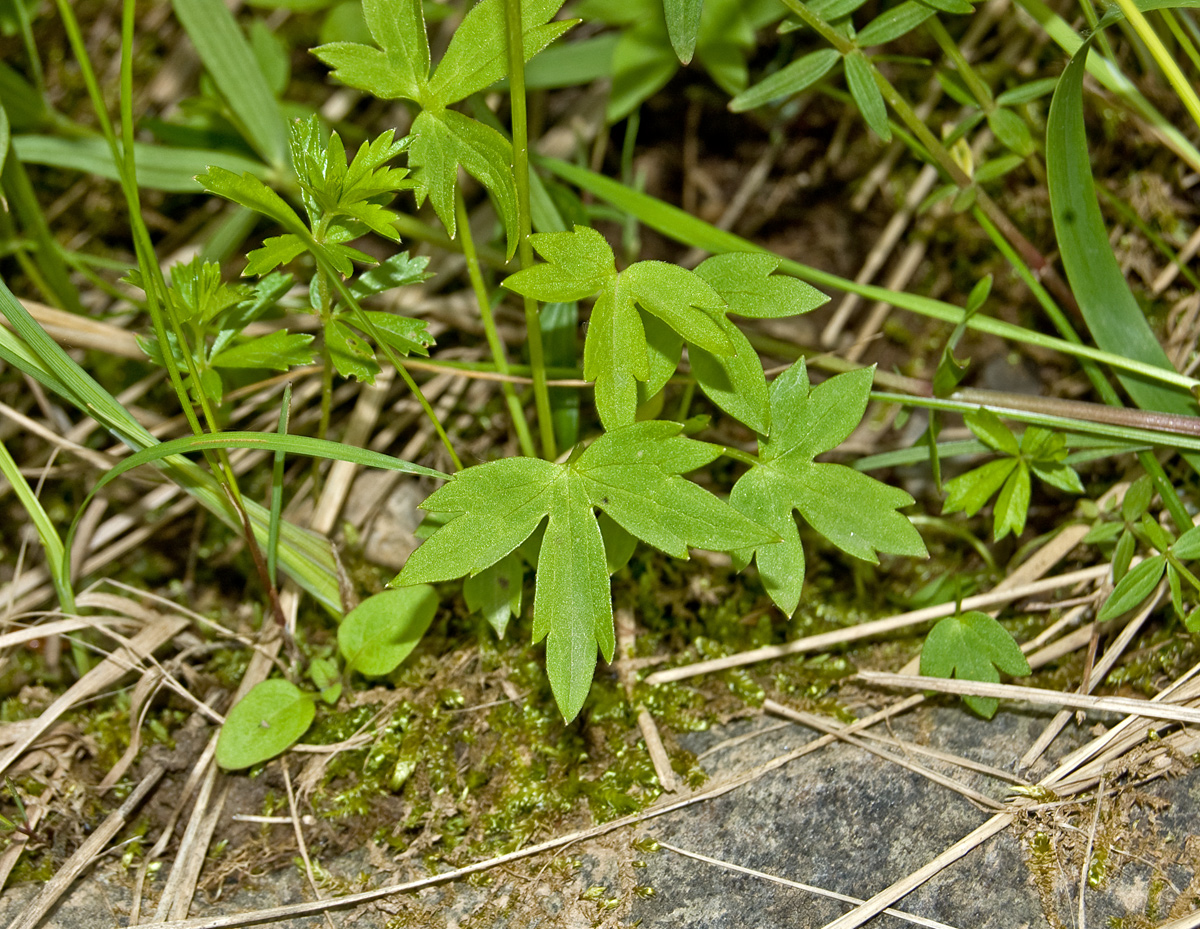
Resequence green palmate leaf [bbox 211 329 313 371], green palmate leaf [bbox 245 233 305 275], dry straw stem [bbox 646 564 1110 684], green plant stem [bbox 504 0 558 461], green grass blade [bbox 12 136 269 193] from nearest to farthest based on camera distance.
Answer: green plant stem [bbox 504 0 558 461] → green palmate leaf [bbox 245 233 305 275] → green palmate leaf [bbox 211 329 313 371] → dry straw stem [bbox 646 564 1110 684] → green grass blade [bbox 12 136 269 193]

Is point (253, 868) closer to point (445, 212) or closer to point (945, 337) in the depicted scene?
point (445, 212)

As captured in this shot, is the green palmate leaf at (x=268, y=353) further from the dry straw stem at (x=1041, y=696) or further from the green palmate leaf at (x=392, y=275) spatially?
the dry straw stem at (x=1041, y=696)

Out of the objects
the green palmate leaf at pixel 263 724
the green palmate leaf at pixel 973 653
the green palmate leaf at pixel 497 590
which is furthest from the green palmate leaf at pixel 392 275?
the green palmate leaf at pixel 973 653

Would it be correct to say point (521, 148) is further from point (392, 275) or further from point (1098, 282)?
point (1098, 282)

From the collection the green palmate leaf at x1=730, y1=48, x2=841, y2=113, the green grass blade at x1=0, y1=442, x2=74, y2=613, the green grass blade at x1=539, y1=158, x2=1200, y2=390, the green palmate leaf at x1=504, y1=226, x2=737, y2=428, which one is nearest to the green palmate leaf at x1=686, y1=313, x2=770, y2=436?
the green palmate leaf at x1=504, y1=226, x2=737, y2=428

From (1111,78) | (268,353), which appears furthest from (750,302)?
(1111,78)

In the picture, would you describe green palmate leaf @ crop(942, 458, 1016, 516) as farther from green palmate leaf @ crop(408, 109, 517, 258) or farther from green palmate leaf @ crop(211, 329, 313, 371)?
green palmate leaf @ crop(211, 329, 313, 371)
